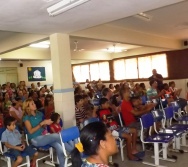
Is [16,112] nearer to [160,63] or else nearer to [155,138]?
[155,138]

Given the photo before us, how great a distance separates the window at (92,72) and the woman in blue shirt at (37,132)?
26.3ft

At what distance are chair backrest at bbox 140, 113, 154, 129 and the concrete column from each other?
1601 mm

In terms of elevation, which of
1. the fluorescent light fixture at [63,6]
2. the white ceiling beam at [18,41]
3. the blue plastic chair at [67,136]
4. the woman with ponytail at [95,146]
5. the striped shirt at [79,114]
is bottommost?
the blue plastic chair at [67,136]

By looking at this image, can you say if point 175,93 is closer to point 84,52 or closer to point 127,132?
point 127,132

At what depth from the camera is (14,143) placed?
331 cm

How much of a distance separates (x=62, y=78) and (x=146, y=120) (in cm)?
187

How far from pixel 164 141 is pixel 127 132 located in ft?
2.23

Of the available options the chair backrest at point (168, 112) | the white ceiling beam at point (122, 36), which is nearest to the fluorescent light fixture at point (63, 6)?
the white ceiling beam at point (122, 36)

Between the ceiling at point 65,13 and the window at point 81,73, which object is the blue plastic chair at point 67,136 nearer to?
the ceiling at point 65,13

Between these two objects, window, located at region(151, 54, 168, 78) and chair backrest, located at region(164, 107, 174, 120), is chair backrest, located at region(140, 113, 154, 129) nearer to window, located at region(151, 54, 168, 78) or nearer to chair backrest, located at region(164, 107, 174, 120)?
chair backrest, located at region(164, 107, 174, 120)

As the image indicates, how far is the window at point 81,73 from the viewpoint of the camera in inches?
494

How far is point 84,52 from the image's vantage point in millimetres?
9859

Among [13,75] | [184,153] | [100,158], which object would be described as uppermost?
[13,75]

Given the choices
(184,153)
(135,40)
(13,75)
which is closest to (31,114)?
(184,153)
